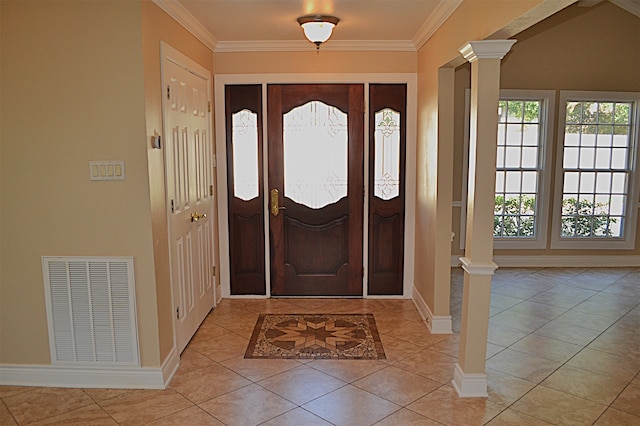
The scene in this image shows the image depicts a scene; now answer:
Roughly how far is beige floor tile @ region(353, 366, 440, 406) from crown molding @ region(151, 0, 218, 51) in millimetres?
2718

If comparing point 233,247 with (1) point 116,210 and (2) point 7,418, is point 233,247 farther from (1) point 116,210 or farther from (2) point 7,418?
(2) point 7,418

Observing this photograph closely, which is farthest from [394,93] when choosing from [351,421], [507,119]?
[351,421]

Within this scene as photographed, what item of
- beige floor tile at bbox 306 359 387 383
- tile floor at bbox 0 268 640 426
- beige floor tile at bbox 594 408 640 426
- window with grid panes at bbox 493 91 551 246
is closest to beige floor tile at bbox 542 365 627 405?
tile floor at bbox 0 268 640 426

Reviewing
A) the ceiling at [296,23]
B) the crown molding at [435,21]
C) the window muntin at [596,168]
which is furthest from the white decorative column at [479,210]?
the window muntin at [596,168]

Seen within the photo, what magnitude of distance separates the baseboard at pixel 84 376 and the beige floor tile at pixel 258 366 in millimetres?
484

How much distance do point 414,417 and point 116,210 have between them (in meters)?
2.13

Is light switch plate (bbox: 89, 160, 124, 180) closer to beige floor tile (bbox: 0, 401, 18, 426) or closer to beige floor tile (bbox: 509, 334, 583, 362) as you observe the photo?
beige floor tile (bbox: 0, 401, 18, 426)

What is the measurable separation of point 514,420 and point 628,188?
4554 millimetres

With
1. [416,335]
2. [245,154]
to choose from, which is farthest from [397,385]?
[245,154]

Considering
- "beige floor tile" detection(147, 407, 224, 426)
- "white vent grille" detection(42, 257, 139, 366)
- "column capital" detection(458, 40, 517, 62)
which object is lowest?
"beige floor tile" detection(147, 407, 224, 426)

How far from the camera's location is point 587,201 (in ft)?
20.0

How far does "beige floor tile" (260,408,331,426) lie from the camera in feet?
8.84

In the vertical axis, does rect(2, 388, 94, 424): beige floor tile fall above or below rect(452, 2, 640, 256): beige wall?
below

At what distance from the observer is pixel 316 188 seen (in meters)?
4.76
